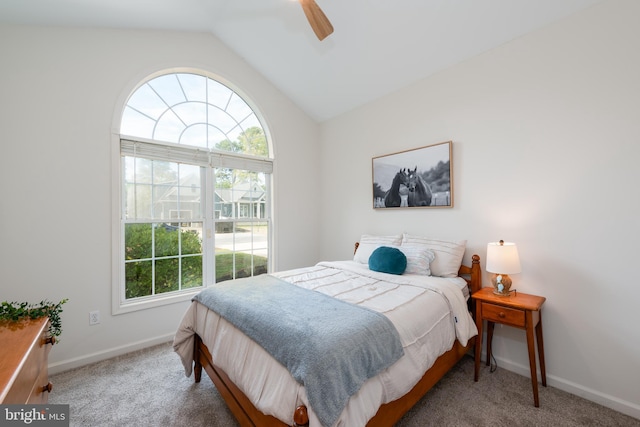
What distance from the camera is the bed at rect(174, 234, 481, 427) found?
46.5 inches

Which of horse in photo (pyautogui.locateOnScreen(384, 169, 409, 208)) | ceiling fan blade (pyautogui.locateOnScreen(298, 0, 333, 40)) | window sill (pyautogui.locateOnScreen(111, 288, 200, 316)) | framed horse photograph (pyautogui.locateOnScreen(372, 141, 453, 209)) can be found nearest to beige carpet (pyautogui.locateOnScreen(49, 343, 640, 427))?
window sill (pyautogui.locateOnScreen(111, 288, 200, 316))

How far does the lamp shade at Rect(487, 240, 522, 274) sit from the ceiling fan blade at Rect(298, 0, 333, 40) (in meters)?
2.00

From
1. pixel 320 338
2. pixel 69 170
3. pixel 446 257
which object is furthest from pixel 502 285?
pixel 69 170

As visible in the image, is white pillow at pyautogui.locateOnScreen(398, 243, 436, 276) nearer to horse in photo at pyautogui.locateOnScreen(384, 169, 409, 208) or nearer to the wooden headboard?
the wooden headboard

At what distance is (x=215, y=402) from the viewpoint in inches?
72.5

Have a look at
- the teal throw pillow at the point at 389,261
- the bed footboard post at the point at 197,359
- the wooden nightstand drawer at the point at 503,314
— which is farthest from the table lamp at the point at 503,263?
the bed footboard post at the point at 197,359

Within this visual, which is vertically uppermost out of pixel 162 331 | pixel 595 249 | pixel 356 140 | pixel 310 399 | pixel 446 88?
pixel 446 88

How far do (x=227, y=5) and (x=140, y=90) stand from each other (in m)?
1.21

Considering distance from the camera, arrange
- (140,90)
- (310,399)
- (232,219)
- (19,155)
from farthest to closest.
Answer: (232,219) → (140,90) → (19,155) → (310,399)

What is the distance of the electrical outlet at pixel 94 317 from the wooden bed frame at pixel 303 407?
3.61ft

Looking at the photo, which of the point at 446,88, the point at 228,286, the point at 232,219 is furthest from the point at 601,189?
the point at 232,219

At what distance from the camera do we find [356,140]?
351 centimetres

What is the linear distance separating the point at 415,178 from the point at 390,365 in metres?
2.00

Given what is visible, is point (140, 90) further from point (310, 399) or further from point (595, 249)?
point (595, 249)
